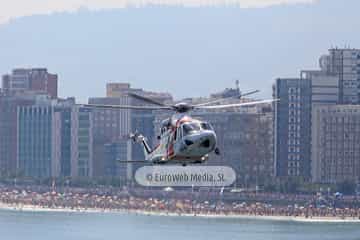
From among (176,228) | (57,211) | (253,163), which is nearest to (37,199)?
(57,211)

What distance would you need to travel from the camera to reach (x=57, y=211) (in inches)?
7264

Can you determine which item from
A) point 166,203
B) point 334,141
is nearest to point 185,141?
point 166,203

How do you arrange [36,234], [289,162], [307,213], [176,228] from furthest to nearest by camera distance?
1. [289,162]
2. [307,213]
3. [176,228]
4. [36,234]

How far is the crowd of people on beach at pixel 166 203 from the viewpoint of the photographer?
6555 inches

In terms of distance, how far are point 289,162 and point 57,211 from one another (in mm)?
21565

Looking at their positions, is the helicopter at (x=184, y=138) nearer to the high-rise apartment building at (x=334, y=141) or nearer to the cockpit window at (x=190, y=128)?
the cockpit window at (x=190, y=128)

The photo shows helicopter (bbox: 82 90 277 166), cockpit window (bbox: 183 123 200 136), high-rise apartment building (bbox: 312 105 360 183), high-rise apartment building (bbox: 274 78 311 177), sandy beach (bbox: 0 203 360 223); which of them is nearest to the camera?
helicopter (bbox: 82 90 277 166)

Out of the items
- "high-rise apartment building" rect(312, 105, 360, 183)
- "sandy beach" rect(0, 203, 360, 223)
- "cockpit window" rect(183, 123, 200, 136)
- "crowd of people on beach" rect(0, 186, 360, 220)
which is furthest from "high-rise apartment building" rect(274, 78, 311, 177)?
"cockpit window" rect(183, 123, 200, 136)

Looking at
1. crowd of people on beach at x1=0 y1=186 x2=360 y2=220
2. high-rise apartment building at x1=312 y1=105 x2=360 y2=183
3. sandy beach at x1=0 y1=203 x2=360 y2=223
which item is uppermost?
high-rise apartment building at x1=312 y1=105 x2=360 y2=183

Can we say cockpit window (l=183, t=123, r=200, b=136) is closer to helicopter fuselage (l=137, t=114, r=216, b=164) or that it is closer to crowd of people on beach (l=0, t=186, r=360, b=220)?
helicopter fuselage (l=137, t=114, r=216, b=164)

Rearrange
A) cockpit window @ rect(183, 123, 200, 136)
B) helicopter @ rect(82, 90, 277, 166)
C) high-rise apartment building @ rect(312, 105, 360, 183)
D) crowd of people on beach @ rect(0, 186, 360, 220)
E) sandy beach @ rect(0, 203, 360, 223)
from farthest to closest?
high-rise apartment building @ rect(312, 105, 360, 183) < crowd of people on beach @ rect(0, 186, 360, 220) < sandy beach @ rect(0, 203, 360, 223) < cockpit window @ rect(183, 123, 200, 136) < helicopter @ rect(82, 90, 277, 166)

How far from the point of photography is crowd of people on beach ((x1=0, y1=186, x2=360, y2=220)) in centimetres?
16650

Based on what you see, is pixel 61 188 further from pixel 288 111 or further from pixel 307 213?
pixel 307 213

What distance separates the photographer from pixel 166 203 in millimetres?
179250
